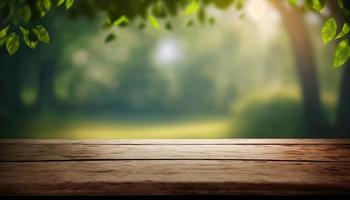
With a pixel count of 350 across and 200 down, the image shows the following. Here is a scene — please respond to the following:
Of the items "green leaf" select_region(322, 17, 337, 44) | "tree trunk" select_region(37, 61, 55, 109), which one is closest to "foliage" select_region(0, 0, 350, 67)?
"green leaf" select_region(322, 17, 337, 44)

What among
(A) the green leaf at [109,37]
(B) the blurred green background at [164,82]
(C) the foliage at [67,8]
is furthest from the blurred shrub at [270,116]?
(C) the foliage at [67,8]

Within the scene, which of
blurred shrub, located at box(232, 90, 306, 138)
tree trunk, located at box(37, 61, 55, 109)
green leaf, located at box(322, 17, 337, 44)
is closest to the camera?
green leaf, located at box(322, 17, 337, 44)

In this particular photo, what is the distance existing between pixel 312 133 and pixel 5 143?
8.94m

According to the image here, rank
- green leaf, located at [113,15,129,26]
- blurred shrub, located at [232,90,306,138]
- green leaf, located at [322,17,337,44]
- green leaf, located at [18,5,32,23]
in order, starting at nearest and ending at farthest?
green leaf, located at [322,17,337,44], green leaf, located at [18,5,32,23], green leaf, located at [113,15,129,26], blurred shrub, located at [232,90,306,138]

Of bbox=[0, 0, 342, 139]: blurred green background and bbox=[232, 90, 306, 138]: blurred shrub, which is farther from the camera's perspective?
bbox=[0, 0, 342, 139]: blurred green background

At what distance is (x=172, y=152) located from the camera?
2.46 meters

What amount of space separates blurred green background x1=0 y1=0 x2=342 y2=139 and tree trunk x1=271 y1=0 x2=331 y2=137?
0.51 metres

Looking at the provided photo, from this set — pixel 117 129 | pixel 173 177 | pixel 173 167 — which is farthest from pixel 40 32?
pixel 117 129

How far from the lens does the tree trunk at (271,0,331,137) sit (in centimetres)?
999

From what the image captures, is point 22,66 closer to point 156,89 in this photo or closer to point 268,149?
point 156,89

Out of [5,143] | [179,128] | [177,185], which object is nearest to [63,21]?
[179,128]

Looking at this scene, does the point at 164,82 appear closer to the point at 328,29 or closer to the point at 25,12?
the point at 25,12

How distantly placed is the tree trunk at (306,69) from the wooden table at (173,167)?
7.60 m

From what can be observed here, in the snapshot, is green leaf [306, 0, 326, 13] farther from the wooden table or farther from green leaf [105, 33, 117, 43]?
green leaf [105, 33, 117, 43]
